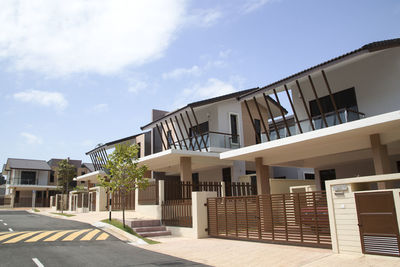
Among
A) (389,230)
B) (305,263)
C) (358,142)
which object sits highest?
(358,142)

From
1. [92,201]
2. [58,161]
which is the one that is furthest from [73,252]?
[58,161]

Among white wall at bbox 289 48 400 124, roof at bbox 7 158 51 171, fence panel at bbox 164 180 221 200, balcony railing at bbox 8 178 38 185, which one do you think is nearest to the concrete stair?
fence panel at bbox 164 180 221 200

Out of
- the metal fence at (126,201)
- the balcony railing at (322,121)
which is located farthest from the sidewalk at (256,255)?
the metal fence at (126,201)

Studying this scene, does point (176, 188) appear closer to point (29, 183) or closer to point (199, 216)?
point (199, 216)

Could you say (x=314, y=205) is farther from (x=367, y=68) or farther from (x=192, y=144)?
(x=192, y=144)

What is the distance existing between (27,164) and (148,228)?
1789 inches

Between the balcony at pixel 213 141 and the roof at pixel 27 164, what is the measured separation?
3901cm

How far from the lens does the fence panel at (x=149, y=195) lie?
16875 millimetres

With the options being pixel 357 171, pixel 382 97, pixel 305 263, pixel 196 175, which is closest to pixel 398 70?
pixel 382 97

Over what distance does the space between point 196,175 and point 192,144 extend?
21.7ft

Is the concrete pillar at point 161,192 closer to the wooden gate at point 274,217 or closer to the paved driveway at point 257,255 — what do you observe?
the wooden gate at point 274,217

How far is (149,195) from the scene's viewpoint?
1789 cm

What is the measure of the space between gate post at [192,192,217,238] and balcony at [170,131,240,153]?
6.61 meters

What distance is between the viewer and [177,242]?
498 inches
